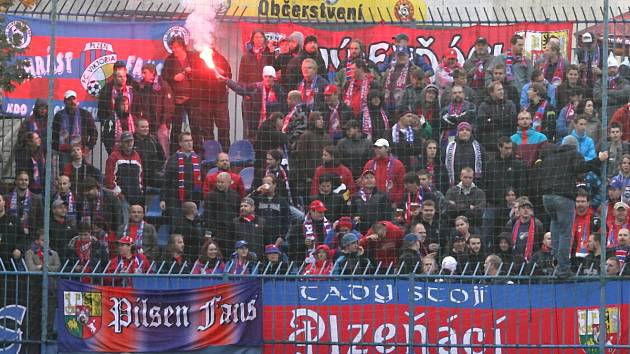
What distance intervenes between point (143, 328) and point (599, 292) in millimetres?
4265

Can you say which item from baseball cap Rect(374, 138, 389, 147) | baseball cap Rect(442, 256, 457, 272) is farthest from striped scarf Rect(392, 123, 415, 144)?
baseball cap Rect(442, 256, 457, 272)

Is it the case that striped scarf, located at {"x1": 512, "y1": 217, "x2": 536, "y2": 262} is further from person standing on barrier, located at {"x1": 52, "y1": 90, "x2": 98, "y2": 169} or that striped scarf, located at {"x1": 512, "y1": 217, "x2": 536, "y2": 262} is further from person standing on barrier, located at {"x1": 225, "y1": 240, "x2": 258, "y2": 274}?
person standing on barrier, located at {"x1": 52, "y1": 90, "x2": 98, "y2": 169}

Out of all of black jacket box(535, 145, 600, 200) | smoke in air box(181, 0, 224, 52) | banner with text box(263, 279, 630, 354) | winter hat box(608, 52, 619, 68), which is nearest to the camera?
banner with text box(263, 279, 630, 354)

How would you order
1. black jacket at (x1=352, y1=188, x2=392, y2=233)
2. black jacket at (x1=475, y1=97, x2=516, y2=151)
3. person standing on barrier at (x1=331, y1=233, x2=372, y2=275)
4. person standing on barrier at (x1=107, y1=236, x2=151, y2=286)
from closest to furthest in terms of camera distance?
person standing on barrier at (x1=331, y1=233, x2=372, y2=275)
person standing on barrier at (x1=107, y1=236, x2=151, y2=286)
black jacket at (x1=352, y1=188, x2=392, y2=233)
black jacket at (x1=475, y1=97, x2=516, y2=151)

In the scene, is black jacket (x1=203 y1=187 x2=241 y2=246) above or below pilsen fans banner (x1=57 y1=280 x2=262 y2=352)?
above

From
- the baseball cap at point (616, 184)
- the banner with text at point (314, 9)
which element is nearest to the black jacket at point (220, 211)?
the baseball cap at point (616, 184)

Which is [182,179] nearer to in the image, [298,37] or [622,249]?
[298,37]

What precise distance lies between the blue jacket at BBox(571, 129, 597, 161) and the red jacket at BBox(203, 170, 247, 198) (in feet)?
11.7

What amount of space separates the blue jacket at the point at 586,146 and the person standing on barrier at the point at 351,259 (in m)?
2.49

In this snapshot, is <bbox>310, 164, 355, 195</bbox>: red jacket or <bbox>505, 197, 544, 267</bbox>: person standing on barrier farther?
<bbox>310, 164, 355, 195</bbox>: red jacket

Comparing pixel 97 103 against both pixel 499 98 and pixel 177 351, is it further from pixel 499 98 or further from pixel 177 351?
pixel 499 98

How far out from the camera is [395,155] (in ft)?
50.3

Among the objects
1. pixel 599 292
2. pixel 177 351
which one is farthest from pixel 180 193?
pixel 599 292

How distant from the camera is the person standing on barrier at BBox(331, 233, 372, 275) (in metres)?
13.9
